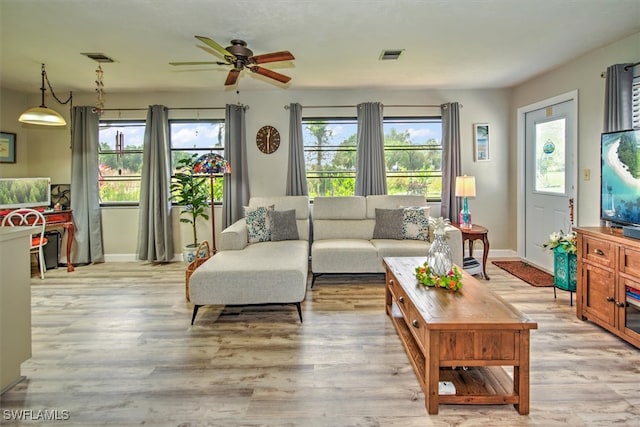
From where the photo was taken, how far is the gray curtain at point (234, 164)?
17.2ft

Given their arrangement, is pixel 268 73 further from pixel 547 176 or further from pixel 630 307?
pixel 547 176

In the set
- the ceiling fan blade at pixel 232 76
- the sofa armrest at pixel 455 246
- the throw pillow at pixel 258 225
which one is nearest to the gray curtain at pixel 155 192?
the throw pillow at pixel 258 225

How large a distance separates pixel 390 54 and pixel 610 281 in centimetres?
281

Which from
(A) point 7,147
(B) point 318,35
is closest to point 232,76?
(B) point 318,35

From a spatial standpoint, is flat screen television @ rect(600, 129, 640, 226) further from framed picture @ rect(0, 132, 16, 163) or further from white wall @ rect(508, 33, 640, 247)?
framed picture @ rect(0, 132, 16, 163)

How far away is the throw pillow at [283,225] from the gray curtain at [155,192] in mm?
1873

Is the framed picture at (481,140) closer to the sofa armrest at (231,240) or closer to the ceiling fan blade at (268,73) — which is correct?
the ceiling fan blade at (268,73)

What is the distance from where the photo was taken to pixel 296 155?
205 inches

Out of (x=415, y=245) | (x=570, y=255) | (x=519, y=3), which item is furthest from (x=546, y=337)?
(x=519, y=3)

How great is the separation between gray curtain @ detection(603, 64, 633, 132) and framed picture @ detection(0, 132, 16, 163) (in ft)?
23.6

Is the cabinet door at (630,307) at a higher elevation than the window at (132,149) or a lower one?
lower

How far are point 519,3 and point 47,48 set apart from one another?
424 centimetres

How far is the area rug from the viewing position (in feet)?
13.7

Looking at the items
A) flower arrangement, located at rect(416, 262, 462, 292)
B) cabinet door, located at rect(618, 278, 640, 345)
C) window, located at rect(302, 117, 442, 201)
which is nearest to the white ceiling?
window, located at rect(302, 117, 442, 201)
